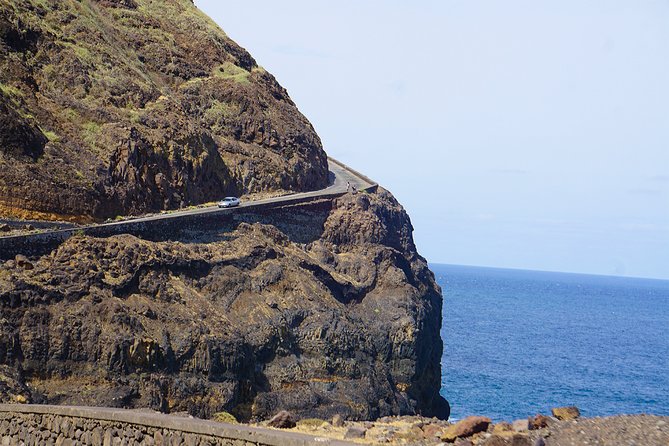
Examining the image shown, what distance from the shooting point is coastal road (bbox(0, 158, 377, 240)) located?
4809 cm

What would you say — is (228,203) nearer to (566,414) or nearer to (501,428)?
(566,414)

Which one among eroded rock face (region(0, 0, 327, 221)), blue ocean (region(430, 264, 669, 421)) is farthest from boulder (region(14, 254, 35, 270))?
blue ocean (region(430, 264, 669, 421))

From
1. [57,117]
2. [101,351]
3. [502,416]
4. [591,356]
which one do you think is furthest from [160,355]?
[591,356]

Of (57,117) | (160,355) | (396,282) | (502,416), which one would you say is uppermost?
(57,117)

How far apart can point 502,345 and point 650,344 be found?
92.7 feet

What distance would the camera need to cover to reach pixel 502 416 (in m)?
76.2

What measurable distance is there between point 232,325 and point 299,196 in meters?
17.4

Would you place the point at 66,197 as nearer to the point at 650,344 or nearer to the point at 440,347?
the point at 440,347

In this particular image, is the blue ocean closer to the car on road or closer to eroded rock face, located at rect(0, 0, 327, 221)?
eroded rock face, located at rect(0, 0, 327, 221)

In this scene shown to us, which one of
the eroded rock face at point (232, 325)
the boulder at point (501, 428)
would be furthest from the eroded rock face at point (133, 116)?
the boulder at point (501, 428)

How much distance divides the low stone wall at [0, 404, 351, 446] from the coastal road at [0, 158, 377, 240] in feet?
61.3

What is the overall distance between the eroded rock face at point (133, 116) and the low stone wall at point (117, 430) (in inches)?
909

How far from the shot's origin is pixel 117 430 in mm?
19469

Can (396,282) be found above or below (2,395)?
above
